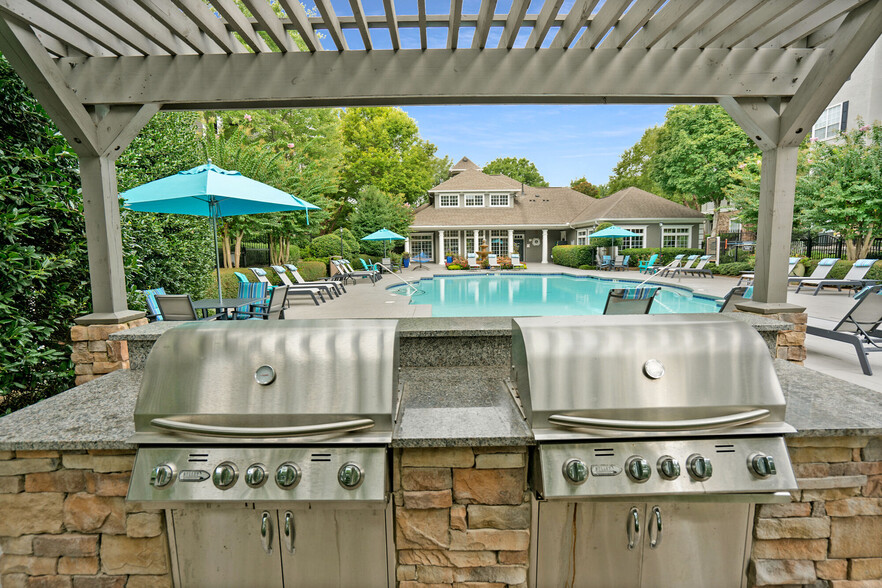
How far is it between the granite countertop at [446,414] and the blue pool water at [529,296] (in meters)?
6.19

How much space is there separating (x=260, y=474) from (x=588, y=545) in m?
1.32

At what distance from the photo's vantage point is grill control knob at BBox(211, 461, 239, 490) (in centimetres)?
150

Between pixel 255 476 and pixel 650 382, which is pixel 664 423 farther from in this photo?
pixel 255 476

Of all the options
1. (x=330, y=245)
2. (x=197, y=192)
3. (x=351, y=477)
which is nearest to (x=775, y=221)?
(x=351, y=477)

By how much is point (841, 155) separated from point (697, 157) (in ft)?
30.9

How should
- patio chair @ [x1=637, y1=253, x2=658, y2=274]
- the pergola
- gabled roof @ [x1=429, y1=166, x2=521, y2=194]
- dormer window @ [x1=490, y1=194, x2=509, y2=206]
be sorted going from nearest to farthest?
1. the pergola
2. patio chair @ [x1=637, y1=253, x2=658, y2=274]
3. gabled roof @ [x1=429, y1=166, x2=521, y2=194]
4. dormer window @ [x1=490, y1=194, x2=509, y2=206]

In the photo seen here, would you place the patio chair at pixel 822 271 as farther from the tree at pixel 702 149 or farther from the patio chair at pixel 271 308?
the patio chair at pixel 271 308

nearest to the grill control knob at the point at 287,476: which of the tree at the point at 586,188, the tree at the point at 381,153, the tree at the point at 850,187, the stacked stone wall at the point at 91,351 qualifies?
the stacked stone wall at the point at 91,351

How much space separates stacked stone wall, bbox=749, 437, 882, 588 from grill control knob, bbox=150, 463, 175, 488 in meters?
2.33

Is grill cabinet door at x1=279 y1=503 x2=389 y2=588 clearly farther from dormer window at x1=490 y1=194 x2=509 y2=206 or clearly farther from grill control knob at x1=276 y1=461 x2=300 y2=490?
dormer window at x1=490 y1=194 x2=509 y2=206

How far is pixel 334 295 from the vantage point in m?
11.9

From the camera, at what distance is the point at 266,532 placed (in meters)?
1.64

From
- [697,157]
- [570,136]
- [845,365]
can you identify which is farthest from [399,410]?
[570,136]

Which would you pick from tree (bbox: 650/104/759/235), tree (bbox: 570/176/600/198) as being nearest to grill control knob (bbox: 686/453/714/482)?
tree (bbox: 650/104/759/235)
